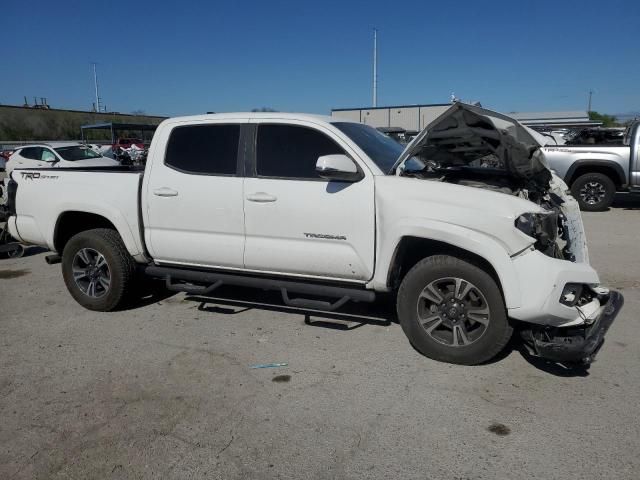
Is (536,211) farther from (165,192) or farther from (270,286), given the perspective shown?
(165,192)

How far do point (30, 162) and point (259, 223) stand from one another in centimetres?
1649

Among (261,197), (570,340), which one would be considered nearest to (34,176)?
(261,197)

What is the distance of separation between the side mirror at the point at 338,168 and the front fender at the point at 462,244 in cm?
53

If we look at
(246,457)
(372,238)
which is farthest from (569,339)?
(246,457)

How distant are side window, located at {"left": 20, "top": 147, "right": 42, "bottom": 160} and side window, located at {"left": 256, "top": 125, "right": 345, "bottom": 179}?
53.2 feet

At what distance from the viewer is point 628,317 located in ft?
15.9

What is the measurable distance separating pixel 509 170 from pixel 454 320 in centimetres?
136

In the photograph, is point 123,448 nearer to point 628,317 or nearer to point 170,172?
point 170,172

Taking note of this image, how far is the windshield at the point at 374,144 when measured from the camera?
14.0 ft

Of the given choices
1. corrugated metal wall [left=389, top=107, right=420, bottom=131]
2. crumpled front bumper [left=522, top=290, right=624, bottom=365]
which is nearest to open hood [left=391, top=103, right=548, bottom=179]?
crumpled front bumper [left=522, top=290, right=624, bottom=365]

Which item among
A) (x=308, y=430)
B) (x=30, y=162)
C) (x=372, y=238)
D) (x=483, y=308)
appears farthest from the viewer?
(x=30, y=162)

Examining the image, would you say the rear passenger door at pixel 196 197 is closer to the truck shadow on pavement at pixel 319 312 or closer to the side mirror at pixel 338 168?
the truck shadow on pavement at pixel 319 312

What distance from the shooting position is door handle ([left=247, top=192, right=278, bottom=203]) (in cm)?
428

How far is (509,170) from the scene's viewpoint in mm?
4156
